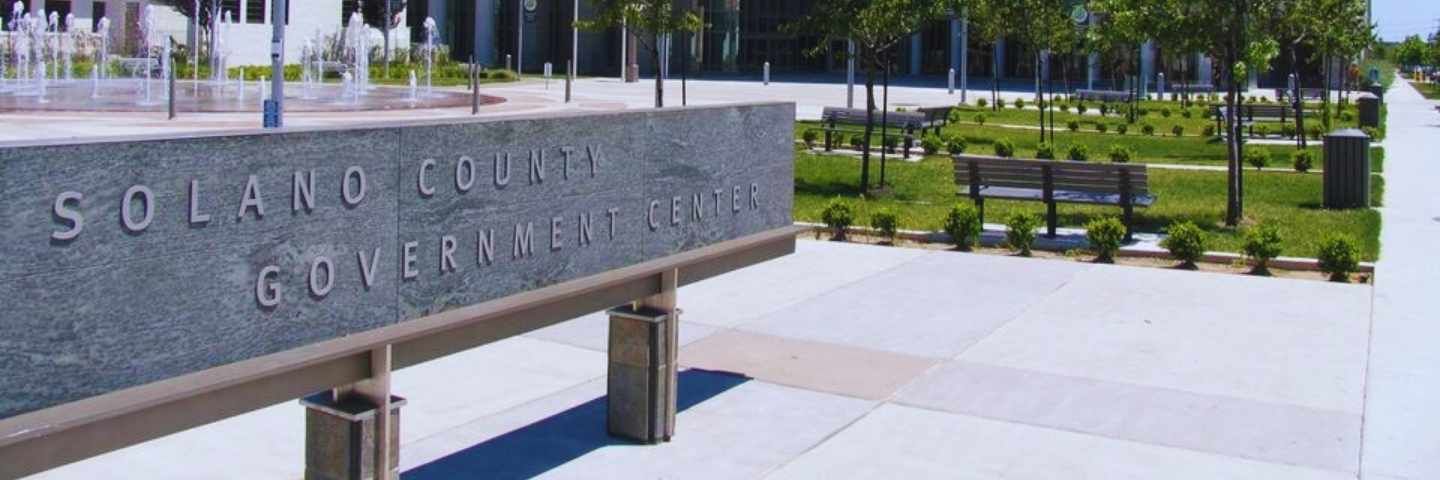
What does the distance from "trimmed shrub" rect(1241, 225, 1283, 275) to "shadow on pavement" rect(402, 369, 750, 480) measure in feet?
22.7

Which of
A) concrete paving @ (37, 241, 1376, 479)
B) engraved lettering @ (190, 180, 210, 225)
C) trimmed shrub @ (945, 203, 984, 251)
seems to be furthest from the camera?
trimmed shrub @ (945, 203, 984, 251)

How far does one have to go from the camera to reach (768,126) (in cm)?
873

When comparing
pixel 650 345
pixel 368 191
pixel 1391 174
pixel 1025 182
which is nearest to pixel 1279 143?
pixel 1391 174

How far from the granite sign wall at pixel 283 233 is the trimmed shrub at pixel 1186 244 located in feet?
24.7

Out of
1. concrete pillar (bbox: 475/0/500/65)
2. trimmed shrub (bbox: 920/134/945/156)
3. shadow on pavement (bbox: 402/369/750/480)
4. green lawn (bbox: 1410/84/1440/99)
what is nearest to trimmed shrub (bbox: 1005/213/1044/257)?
shadow on pavement (bbox: 402/369/750/480)

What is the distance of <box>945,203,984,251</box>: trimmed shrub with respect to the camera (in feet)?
47.5

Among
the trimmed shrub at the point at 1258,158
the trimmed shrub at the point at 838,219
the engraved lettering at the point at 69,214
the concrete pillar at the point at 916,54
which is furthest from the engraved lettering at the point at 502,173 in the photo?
the concrete pillar at the point at 916,54

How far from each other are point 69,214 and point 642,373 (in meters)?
3.58

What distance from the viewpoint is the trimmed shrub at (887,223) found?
594 inches

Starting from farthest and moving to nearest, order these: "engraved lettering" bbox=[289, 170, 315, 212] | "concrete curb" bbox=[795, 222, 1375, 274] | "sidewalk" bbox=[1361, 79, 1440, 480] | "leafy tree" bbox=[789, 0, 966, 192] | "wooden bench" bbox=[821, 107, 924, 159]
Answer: "wooden bench" bbox=[821, 107, 924, 159], "leafy tree" bbox=[789, 0, 966, 192], "concrete curb" bbox=[795, 222, 1375, 274], "sidewalk" bbox=[1361, 79, 1440, 480], "engraved lettering" bbox=[289, 170, 315, 212]

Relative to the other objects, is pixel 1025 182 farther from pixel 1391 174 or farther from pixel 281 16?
pixel 281 16

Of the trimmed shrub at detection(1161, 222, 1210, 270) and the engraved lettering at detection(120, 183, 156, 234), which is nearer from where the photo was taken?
the engraved lettering at detection(120, 183, 156, 234)

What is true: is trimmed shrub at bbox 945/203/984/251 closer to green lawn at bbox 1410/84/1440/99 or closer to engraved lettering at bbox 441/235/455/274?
engraved lettering at bbox 441/235/455/274

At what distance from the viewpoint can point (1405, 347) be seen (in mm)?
10352
